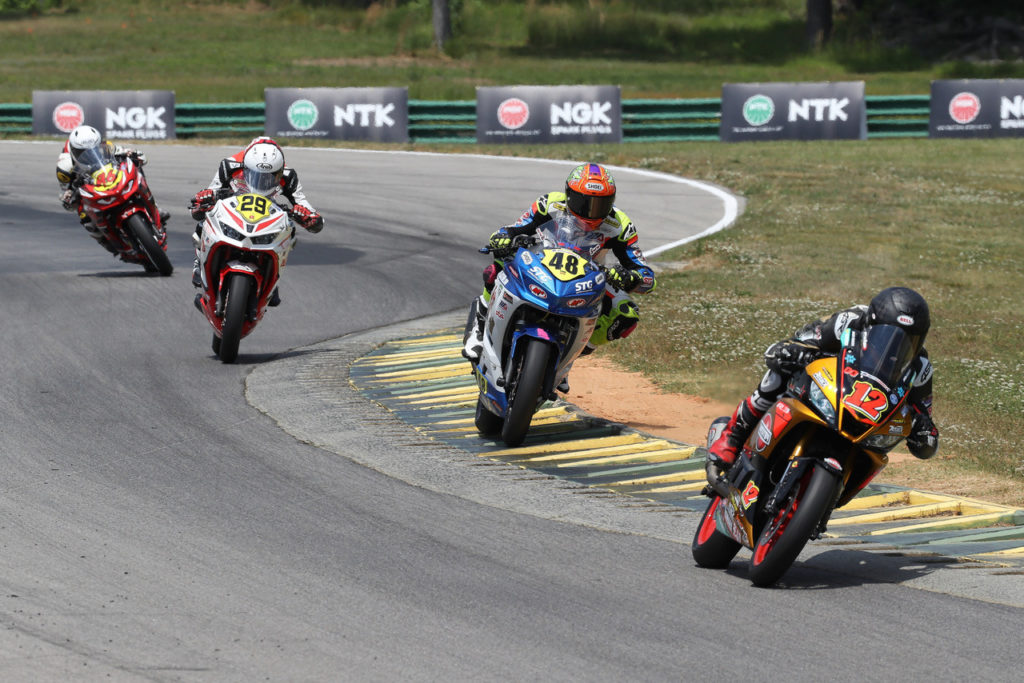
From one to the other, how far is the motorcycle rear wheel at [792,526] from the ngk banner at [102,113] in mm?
29286

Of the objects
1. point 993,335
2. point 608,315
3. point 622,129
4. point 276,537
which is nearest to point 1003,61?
point 622,129

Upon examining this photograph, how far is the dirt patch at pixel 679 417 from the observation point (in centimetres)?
945

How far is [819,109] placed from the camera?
3459cm

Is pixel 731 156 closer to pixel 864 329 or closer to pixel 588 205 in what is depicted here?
pixel 588 205

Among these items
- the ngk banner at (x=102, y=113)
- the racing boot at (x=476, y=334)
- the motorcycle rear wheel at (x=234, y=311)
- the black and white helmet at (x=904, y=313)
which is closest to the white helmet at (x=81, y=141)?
the motorcycle rear wheel at (x=234, y=311)

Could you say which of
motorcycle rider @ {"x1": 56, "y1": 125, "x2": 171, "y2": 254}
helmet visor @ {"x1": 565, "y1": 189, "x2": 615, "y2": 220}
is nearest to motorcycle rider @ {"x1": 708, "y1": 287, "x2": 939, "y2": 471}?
helmet visor @ {"x1": 565, "y1": 189, "x2": 615, "y2": 220}

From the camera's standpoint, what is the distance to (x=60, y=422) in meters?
9.90

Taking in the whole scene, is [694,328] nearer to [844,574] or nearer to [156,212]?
[156,212]

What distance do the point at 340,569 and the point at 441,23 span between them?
55040 mm

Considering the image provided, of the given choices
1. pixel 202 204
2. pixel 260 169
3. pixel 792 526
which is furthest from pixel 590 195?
pixel 202 204

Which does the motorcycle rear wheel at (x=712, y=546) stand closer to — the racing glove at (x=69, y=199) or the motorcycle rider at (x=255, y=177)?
the motorcycle rider at (x=255, y=177)

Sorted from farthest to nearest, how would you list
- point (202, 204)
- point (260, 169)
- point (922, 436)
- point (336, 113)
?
point (336, 113)
point (260, 169)
point (202, 204)
point (922, 436)

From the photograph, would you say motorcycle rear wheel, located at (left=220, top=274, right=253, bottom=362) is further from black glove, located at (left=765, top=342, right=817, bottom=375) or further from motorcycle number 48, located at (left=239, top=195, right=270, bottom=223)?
black glove, located at (left=765, top=342, right=817, bottom=375)

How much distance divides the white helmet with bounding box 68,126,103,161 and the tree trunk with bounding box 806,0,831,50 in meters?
47.9
